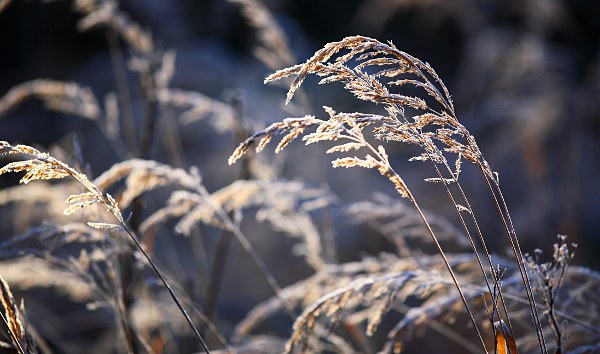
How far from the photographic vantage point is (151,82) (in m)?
2.27

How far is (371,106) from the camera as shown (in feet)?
20.9

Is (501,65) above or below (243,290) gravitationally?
above

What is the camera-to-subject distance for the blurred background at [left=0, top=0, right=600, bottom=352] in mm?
4270

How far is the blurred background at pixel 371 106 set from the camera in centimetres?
427

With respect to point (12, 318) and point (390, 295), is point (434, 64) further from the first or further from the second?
point (12, 318)

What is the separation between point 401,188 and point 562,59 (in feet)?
13.2

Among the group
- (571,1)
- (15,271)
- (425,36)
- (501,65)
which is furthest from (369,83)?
(425,36)

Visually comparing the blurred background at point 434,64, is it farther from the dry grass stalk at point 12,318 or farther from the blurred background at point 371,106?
the dry grass stalk at point 12,318

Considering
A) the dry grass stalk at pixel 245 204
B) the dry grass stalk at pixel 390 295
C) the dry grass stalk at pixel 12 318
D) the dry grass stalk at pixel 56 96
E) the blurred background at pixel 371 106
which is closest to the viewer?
the dry grass stalk at pixel 12 318

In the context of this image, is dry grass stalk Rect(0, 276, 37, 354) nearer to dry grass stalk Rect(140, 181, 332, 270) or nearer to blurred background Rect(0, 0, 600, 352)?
dry grass stalk Rect(140, 181, 332, 270)

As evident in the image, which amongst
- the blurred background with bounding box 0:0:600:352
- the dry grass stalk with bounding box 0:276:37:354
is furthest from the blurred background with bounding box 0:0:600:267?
the dry grass stalk with bounding box 0:276:37:354

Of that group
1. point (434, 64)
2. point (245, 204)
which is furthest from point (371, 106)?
point (245, 204)

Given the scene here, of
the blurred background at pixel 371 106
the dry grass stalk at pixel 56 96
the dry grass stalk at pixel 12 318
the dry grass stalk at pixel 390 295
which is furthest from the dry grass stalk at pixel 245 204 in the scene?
the dry grass stalk at pixel 56 96

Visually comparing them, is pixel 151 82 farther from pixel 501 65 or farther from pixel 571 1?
pixel 571 1
